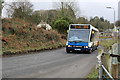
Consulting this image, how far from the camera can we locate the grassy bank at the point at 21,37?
19267 millimetres

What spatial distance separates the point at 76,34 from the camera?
727 inches

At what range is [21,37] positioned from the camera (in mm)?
22531

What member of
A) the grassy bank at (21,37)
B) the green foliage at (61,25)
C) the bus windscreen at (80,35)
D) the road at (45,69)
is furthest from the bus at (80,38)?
the green foliage at (61,25)

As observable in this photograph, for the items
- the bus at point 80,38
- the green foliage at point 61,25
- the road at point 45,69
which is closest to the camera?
the road at point 45,69

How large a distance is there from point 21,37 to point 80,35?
26.3 ft

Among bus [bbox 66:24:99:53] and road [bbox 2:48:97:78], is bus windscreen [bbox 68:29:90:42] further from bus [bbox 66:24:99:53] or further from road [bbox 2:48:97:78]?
road [bbox 2:48:97:78]

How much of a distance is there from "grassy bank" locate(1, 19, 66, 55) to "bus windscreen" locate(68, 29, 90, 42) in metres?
5.03

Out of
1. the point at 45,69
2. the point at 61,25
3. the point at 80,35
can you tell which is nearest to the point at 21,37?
the point at 80,35

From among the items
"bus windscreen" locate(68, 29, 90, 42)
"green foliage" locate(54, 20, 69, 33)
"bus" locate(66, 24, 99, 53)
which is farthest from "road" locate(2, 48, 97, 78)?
"green foliage" locate(54, 20, 69, 33)

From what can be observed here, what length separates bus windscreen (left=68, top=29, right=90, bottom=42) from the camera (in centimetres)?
1826

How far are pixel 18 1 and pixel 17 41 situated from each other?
26840 mm

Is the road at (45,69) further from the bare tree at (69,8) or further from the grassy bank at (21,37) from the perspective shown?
the bare tree at (69,8)

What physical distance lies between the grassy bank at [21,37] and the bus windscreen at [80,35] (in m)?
5.03

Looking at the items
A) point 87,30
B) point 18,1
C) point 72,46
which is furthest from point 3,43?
point 18,1
